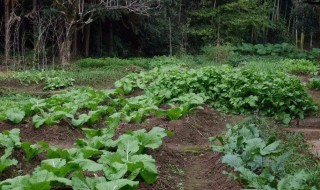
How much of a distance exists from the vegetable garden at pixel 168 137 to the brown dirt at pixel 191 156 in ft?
0.05

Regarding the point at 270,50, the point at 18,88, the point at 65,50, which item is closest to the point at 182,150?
the point at 18,88

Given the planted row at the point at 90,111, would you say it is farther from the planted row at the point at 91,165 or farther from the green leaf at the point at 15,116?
the planted row at the point at 91,165

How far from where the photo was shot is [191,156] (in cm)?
596

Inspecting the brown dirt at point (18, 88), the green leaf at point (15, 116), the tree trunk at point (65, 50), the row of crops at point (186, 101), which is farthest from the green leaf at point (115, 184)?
the tree trunk at point (65, 50)

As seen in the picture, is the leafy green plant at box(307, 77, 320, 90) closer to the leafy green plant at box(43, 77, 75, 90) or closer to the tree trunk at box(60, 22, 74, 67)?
the leafy green plant at box(43, 77, 75, 90)

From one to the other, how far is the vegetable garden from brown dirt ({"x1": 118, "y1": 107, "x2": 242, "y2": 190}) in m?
0.02

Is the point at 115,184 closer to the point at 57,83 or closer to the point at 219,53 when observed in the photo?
the point at 57,83

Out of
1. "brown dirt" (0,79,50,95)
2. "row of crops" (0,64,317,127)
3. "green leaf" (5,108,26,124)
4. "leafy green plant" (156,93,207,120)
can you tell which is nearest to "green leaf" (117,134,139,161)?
"row of crops" (0,64,317,127)

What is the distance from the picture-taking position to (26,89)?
13375 mm

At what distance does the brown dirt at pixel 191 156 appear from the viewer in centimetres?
464

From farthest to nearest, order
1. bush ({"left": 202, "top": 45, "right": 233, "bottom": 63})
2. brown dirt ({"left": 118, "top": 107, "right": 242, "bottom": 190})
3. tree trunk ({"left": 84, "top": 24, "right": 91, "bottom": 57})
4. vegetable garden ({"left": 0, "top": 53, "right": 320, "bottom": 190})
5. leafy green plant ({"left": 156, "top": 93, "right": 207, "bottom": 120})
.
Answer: tree trunk ({"left": 84, "top": 24, "right": 91, "bottom": 57}) < bush ({"left": 202, "top": 45, "right": 233, "bottom": 63}) < leafy green plant ({"left": 156, "top": 93, "right": 207, "bottom": 120}) < brown dirt ({"left": 118, "top": 107, "right": 242, "bottom": 190}) < vegetable garden ({"left": 0, "top": 53, "right": 320, "bottom": 190})

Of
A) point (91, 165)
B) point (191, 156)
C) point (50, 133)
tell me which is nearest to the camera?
point (91, 165)

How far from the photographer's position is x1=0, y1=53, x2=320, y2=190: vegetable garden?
13.3 feet

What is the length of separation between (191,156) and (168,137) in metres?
0.74
